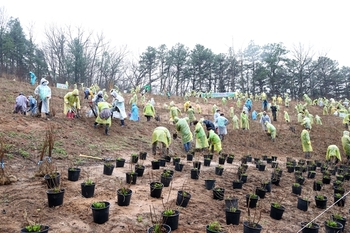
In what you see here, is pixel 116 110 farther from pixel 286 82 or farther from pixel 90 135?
pixel 286 82

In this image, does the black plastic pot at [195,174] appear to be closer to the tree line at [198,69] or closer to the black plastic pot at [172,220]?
the black plastic pot at [172,220]

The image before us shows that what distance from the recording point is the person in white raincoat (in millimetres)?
10688

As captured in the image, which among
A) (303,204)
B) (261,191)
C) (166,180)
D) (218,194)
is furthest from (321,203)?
(166,180)

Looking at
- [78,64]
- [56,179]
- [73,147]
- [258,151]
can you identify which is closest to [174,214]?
[56,179]

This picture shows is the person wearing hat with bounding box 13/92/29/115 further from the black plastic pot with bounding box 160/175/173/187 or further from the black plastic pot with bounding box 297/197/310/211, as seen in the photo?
the black plastic pot with bounding box 297/197/310/211

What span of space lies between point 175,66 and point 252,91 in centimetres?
1290

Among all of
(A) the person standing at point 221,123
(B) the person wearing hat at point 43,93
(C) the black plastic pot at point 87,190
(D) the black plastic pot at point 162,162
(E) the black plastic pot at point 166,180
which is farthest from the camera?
(A) the person standing at point 221,123

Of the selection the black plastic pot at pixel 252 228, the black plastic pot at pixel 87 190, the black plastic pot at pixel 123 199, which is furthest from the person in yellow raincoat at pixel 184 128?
the black plastic pot at pixel 252 228

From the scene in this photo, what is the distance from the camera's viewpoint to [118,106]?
10852 millimetres

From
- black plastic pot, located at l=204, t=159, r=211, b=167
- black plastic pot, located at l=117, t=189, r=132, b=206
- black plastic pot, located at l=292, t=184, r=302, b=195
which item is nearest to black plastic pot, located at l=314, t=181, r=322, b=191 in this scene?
black plastic pot, located at l=292, t=184, r=302, b=195

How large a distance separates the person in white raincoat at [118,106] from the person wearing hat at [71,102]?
Result: 1.41 m

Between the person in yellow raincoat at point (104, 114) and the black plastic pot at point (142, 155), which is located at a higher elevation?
the person in yellow raincoat at point (104, 114)

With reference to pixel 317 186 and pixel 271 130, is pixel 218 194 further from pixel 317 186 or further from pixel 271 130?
pixel 271 130

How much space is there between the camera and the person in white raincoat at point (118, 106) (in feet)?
35.1
